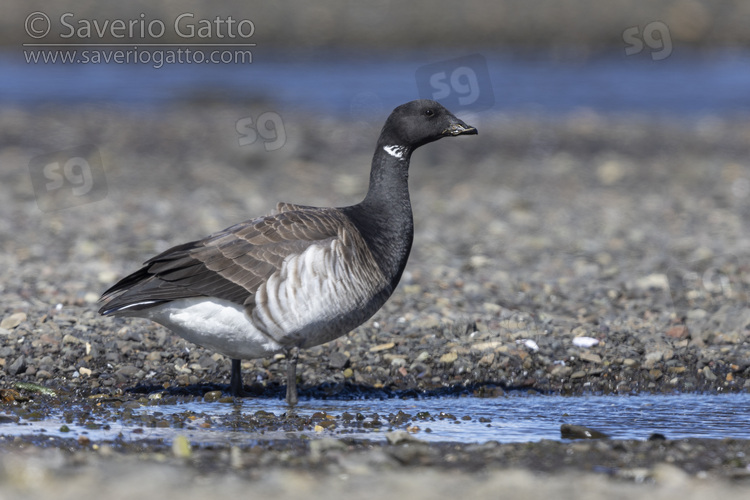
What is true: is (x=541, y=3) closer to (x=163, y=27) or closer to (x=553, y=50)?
(x=553, y=50)

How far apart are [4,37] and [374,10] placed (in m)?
13.5

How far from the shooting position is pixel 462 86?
20.6m

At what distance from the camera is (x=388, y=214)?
30.1 ft

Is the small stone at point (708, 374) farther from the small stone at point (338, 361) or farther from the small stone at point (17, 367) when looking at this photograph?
the small stone at point (17, 367)

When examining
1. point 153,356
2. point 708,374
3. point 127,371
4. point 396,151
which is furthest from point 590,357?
point 127,371

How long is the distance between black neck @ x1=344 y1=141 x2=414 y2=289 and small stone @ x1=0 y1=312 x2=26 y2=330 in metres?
3.39

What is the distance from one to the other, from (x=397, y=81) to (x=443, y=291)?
66.3 ft

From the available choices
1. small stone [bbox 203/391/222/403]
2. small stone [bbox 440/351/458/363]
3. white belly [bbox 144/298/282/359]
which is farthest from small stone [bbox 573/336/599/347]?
small stone [bbox 203/391/222/403]

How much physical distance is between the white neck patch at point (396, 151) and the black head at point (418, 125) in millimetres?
29

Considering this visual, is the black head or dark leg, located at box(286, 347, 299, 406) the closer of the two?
dark leg, located at box(286, 347, 299, 406)

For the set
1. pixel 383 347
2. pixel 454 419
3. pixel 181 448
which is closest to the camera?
pixel 181 448

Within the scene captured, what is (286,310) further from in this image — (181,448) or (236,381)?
(181,448)

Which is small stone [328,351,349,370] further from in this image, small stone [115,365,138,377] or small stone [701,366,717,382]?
small stone [701,366,717,382]

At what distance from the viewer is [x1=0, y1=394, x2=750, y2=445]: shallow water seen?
24.7ft
